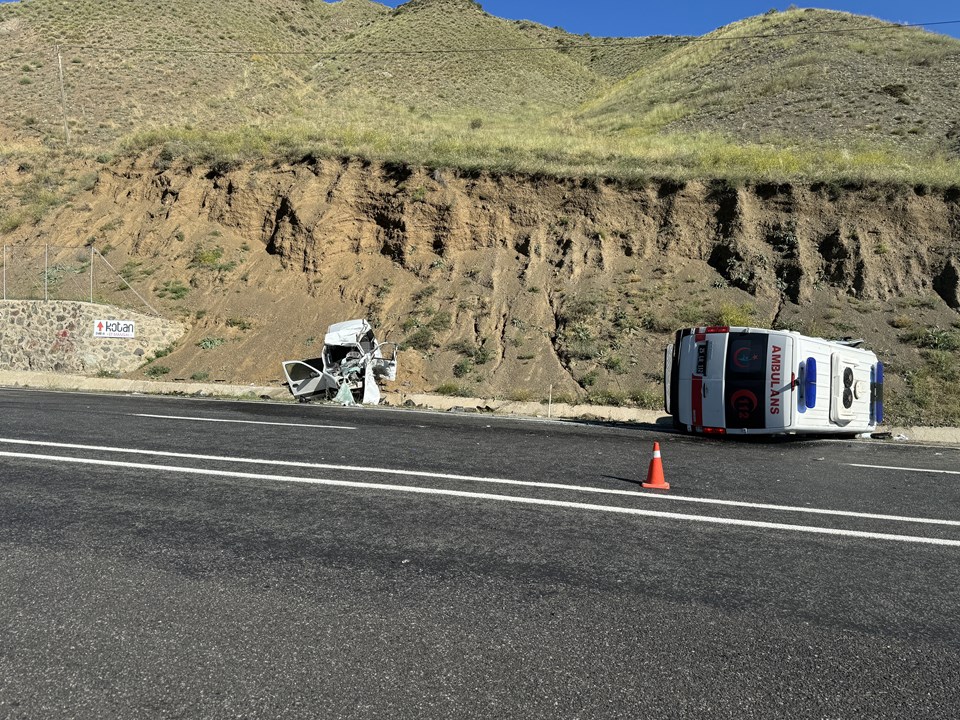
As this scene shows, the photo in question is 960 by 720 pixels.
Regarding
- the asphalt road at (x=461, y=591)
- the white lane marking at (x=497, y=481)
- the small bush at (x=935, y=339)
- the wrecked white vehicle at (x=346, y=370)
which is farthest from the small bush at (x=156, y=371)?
the small bush at (x=935, y=339)

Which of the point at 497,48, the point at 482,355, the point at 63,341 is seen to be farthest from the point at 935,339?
the point at 497,48

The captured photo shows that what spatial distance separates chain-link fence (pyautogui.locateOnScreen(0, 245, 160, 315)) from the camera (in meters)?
24.6

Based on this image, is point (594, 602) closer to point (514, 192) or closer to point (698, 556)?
point (698, 556)

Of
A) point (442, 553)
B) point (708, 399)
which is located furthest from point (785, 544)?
point (708, 399)

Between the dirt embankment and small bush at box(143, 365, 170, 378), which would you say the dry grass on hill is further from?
small bush at box(143, 365, 170, 378)

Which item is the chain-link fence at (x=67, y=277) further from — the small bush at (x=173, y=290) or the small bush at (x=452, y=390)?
the small bush at (x=452, y=390)

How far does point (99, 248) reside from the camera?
2847 centimetres

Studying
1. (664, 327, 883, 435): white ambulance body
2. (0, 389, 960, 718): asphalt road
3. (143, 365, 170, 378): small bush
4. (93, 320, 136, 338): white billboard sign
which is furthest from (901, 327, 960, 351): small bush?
(93, 320, 136, 338): white billboard sign

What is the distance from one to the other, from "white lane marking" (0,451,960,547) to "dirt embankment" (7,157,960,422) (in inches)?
498

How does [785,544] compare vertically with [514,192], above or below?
below

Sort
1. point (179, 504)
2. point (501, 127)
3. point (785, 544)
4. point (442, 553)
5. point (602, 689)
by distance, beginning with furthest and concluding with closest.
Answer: point (501, 127)
point (179, 504)
point (785, 544)
point (442, 553)
point (602, 689)

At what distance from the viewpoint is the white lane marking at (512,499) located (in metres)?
5.56

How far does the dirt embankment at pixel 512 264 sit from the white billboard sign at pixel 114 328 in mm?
1542

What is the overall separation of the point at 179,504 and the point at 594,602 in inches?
146
